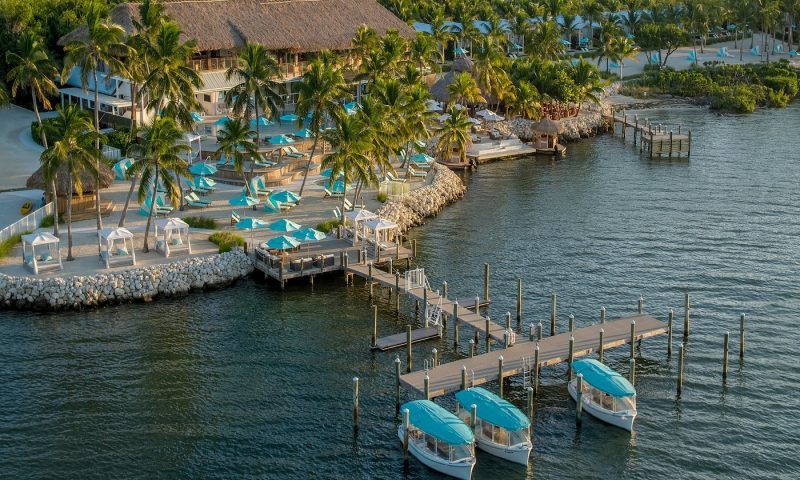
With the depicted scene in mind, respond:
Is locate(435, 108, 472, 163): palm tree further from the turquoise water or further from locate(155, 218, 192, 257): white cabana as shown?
locate(155, 218, 192, 257): white cabana

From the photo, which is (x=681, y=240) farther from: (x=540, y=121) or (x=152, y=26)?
(x=152, y=26)

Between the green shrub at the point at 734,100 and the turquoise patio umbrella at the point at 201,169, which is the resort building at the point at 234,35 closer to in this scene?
the turquoise patio umbrella at the point at 201,169

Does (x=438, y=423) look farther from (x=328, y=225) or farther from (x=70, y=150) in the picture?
(x=70, y=150)

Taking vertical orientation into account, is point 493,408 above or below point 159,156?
below

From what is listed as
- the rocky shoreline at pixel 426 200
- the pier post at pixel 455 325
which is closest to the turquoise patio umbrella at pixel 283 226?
the rocky shoreline at pixel 426 200

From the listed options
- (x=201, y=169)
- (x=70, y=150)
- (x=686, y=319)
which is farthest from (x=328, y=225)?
(x=686, y=319)

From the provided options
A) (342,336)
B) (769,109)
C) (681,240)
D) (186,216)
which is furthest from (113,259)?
(769,109)
